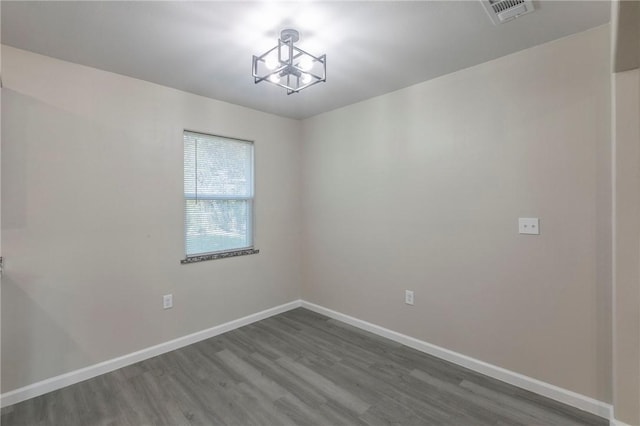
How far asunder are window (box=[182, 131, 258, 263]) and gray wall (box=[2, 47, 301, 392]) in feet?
0.35

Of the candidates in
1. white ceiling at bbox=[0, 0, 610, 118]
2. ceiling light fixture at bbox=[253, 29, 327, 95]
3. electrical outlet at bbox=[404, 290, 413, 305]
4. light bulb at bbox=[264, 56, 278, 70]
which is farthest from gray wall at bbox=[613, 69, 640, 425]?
light bulb at bbox=[264, 56, 278, 70]

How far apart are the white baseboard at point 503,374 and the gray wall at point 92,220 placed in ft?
5.68

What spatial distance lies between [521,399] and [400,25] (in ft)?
8.68

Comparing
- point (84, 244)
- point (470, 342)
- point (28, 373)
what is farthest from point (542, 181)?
point (28, 373)

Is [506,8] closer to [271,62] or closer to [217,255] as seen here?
[271,62]

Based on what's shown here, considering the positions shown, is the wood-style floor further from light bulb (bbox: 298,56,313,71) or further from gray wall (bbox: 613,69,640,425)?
light bulb (bbox: 298,56,313,71)

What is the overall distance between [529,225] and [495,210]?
250 millimetres

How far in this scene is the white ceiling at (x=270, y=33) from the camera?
5.58 feet

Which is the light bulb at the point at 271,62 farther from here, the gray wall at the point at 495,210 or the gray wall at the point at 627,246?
the gray wall at the point at 627,246

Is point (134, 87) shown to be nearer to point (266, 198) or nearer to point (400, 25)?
point (266, 198)

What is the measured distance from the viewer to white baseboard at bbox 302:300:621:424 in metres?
1.95

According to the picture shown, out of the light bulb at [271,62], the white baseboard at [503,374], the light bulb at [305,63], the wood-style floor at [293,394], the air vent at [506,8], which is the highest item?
the air vent at [506,8]

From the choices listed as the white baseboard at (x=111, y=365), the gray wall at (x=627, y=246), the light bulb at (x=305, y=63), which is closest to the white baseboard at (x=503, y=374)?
the gray wall at (x=627, y=246)

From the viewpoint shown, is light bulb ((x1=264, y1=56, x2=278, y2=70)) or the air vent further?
light bulb ((x1=264, y1=56, x2=278, y2=70))
